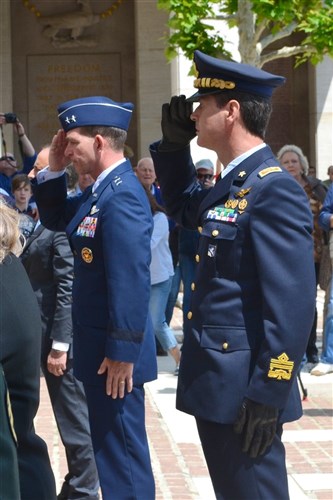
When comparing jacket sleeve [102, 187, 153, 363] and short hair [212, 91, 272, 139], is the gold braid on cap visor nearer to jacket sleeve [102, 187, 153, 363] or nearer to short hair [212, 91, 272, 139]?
short hair [212, 91, 272, 139]

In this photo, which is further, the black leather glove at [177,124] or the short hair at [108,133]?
the short hair at [108,133]

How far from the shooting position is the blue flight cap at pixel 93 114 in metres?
4.93

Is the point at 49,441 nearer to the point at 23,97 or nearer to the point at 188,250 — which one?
the point at 188,250

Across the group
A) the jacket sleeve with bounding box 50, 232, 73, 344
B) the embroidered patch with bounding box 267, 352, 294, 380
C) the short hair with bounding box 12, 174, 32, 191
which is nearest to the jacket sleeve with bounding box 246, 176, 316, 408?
the embroidered patch with bounding box 267, 352, 294, 380

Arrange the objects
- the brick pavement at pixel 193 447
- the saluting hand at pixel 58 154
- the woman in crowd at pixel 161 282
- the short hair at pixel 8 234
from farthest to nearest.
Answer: the woman in crowd at pixel 161 282 < the brick pavement at pixel 193 447 < the saluting hand at pixel 58 154 < the short hair at pixel 8 234

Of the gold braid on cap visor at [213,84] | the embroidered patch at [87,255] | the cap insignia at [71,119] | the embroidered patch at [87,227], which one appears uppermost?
the gold braid on cap visor at [213,84]

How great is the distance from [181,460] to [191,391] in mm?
3102

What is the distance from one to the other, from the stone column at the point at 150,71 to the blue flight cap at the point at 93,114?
602 inches

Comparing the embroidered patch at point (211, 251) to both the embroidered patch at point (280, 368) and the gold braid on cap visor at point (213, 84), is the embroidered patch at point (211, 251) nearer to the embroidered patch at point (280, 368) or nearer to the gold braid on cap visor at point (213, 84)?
the embroidered patch at point (280, 368)

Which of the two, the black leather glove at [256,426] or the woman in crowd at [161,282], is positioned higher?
the black leather glove at [256,426]

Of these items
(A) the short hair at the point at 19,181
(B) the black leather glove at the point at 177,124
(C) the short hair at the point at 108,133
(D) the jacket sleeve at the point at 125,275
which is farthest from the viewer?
(A) the short hair at the point at 19,181

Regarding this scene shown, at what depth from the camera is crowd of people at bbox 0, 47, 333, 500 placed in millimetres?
3584

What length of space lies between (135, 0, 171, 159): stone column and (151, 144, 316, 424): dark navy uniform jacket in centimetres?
1653

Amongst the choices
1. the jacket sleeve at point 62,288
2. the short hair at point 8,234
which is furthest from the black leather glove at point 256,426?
the jacket sleeve at point 62,288
